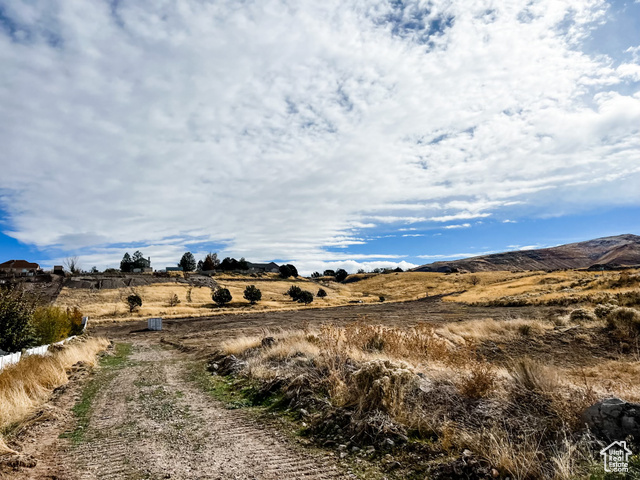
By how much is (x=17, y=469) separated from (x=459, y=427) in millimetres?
6446

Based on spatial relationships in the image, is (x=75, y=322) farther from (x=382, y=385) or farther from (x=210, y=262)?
(x=210, y=262)

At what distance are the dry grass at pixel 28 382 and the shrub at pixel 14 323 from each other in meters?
1.17

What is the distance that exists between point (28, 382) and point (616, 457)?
1211 cm

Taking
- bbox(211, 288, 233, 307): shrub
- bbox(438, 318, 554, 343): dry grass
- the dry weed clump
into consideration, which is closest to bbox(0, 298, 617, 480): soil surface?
the dry weed clump

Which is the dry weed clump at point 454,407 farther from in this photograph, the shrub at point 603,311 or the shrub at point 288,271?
the shrub at point 288,271

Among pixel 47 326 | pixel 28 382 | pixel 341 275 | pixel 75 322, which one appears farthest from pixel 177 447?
pixel 341 275

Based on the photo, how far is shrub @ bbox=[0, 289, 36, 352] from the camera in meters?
13.0

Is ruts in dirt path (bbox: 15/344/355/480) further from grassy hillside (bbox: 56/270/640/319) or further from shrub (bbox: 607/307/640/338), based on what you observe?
grassy hillside (bbox: 56/270/640/319)

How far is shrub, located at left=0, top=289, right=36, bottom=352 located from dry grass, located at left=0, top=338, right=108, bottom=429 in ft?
3.84

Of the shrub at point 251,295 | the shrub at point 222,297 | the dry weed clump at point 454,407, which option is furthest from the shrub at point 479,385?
the shrub at point 251,295

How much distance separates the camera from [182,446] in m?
5.95

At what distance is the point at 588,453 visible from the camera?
431cm

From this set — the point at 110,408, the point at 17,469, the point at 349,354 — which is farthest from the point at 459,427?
the point at 110,408

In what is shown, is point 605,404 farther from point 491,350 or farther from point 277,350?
point 491,350
